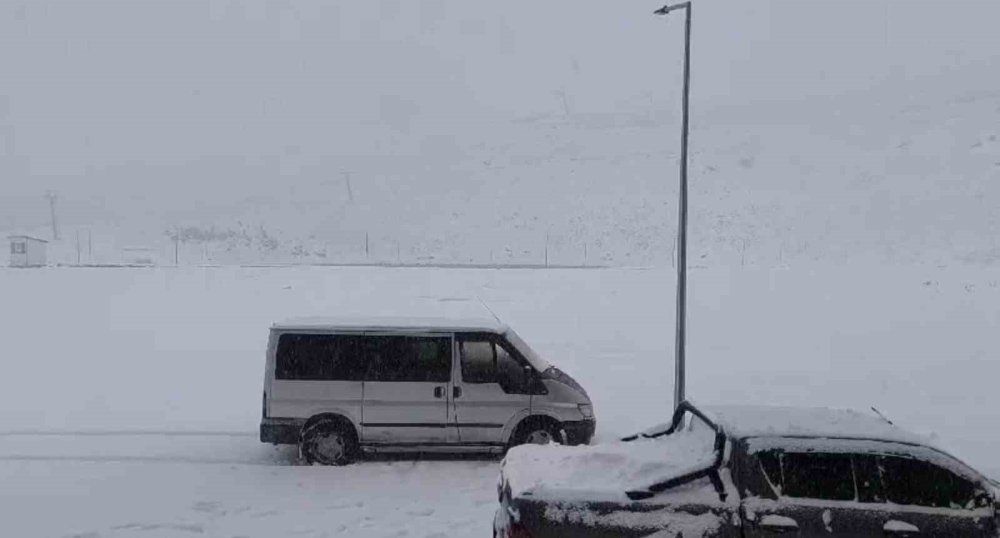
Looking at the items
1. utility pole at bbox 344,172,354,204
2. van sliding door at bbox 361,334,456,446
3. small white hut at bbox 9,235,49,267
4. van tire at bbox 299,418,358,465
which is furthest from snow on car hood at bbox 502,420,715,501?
utility pole at bbox 344,172,354,204

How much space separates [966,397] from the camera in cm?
1675

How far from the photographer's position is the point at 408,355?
11.4 m

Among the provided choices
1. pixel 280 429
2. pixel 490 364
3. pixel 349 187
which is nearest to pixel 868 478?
pixel 490 364

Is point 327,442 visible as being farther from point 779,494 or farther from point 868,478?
point 868,478

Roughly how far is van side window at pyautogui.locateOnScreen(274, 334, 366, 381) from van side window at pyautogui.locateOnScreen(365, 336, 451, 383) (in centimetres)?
19

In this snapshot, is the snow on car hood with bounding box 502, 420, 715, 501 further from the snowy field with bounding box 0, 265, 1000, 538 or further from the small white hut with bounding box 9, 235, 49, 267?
the small white hut with bounding box 9, 235, 49, 267

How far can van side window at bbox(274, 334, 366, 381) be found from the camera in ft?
37.1

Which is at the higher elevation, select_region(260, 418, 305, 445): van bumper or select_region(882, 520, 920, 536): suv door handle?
select_region(882, 520, 920, 536): suv door handle

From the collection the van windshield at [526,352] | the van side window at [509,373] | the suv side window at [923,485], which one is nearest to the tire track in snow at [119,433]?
the van side window at [509,373]

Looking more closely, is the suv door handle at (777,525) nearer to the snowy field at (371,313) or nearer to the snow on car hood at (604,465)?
the snow on car hood at (604,465)

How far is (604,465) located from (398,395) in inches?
201

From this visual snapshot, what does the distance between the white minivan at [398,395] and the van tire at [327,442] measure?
0.04 feet

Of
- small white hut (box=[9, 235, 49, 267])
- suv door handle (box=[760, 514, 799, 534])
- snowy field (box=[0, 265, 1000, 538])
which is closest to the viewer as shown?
suv door handle (box=[760, 514, 799, 534])

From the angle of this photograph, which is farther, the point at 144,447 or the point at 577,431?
the point at 144,447
